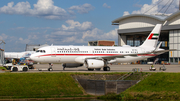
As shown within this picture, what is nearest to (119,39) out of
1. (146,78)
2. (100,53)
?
(100,53)

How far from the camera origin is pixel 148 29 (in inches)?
3445

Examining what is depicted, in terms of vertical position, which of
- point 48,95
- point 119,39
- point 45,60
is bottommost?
point 48,95

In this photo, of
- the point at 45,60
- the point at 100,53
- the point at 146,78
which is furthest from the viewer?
the point at 100,53

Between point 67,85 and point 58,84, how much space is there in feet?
2.99

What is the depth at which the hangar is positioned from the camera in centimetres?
8269

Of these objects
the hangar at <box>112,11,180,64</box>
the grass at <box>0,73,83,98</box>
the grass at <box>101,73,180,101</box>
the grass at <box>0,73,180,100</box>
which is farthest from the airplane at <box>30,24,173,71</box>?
the hangar at <box>112,11,180,64</box>

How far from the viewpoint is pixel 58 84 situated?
72.8 ft

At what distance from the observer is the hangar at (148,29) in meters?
82.7

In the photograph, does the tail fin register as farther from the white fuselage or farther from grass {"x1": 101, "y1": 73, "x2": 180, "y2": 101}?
grass {"x1": 101, "y1": 73, "x2": 180, "y2": 101}

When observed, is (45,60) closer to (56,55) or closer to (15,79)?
(56,55)

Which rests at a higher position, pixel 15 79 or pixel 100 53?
pixel 100 53

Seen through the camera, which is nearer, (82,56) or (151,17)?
(82,56)

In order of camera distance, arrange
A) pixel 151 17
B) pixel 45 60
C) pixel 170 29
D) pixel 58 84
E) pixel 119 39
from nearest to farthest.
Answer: pixel 58 84 < pixel 45 60 < pixel 170 29 < pixel 151 17 < pixel 119 39

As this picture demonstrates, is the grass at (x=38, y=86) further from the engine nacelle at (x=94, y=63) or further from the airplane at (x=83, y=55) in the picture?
the airplane at (x=83, y=55)
